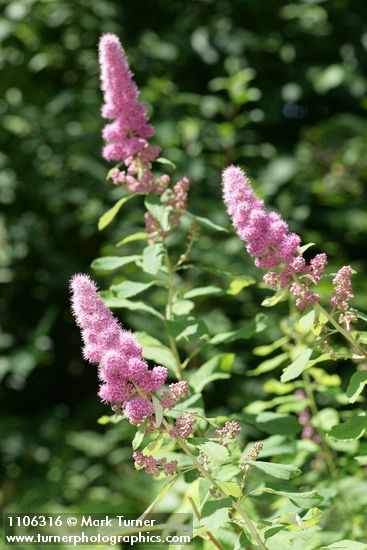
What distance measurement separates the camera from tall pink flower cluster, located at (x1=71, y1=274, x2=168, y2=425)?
1472 millimetres

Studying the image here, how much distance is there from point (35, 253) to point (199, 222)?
2.78 meters

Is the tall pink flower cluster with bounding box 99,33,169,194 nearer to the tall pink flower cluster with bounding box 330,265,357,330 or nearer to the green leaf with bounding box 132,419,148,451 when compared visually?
the tall pink flower cluster with bounding box 330,265,357,330

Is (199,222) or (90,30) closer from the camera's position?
(199,222)

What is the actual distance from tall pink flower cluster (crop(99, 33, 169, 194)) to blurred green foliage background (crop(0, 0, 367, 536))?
2163 millimetres

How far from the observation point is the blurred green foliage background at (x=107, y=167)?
4.54m

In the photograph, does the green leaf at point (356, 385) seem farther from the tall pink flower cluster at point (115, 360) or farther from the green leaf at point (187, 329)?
the green leaf at point (187, 329)

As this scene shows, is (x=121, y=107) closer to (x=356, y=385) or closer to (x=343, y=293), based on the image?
(x=343, y=293)

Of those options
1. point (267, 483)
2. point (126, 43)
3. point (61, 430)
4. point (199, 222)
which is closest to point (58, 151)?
Result: point (126, 43)

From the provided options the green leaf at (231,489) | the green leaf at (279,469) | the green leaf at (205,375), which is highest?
the green leaf at (279,469)

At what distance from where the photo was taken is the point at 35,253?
4.88m

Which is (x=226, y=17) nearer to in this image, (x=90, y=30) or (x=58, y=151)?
(x=90, y=30)

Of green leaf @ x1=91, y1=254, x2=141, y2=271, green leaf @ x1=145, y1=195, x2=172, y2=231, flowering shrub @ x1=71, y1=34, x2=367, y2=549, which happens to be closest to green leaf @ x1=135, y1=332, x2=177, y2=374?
flowering shrub @ x1=71, y1=34, x2=367, y2=549

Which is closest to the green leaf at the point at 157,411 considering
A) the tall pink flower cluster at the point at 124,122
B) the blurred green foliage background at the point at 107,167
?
the tall pink flower cluster at the point at 124,122

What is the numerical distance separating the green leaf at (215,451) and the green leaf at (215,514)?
0.08 metres
